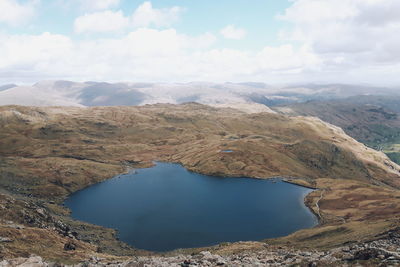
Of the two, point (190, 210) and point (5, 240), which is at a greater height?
point (5, 240)

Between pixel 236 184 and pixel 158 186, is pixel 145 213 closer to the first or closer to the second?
pixel 158 186

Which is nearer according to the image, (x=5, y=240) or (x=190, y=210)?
(x=5, y=240)

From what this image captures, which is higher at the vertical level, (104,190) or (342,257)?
(342,257)

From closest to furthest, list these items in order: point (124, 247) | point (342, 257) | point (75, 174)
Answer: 1. point (342, 257)
2. point (124, 247)
3. point (75, 174)

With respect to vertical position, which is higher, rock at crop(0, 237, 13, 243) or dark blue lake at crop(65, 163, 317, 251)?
rock at crop(0, 237, 13, 243)

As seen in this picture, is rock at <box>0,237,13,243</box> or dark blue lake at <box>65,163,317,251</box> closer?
rock at <box>0,237,13,243</box>

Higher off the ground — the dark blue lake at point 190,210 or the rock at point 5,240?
the rock at point 5,240

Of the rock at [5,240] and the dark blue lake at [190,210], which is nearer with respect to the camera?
the rock at [5,240]

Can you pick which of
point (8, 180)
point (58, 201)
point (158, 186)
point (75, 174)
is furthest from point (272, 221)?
point (8, 180)
